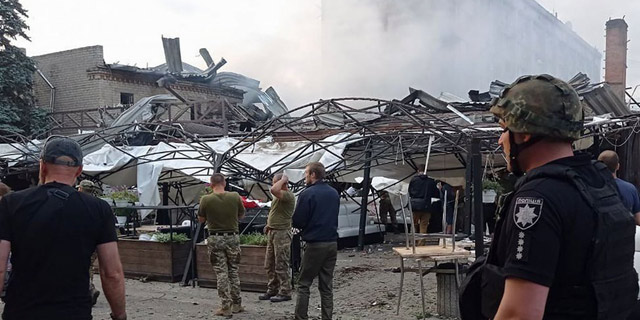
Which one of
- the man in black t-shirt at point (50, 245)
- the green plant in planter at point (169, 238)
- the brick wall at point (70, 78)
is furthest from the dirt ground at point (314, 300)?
the brick wall at point (70, 78)

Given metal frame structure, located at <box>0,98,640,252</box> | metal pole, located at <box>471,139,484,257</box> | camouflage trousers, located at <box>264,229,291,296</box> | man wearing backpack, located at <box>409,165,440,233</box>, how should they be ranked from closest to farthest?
metal pole, located at <box>471,139,484,257</box> → camouflage trousers, located at <box>264,229,291,296</box> → metal frame structure, located at <box>0,98,640,252</box> → man wearing backpack, located at <box>409,165,440,233</box>

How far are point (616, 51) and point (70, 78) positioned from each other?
885 inches

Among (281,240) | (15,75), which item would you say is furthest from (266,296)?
(15,75)

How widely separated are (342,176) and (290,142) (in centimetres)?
189

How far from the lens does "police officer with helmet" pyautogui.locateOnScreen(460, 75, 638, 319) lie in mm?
1777

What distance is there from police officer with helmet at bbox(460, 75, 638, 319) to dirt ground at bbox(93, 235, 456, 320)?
5564mm

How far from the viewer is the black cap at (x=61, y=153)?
3.26m

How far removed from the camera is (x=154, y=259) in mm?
10094

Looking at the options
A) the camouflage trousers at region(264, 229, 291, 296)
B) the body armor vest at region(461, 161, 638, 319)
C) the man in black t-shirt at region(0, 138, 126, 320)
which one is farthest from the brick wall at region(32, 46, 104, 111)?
the body armor vest at region(461, 161, 638, 319)

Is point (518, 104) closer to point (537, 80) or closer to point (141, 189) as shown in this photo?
point (537, 80)

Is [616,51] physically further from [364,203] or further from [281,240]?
[281,240]

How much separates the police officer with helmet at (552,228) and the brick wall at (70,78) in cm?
2435

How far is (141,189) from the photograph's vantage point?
520 inches

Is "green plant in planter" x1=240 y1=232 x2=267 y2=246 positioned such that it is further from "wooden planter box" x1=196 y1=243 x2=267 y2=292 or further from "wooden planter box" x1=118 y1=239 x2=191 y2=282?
"wooden planter box" x1=118 y1=239 x2=191 y2=282
